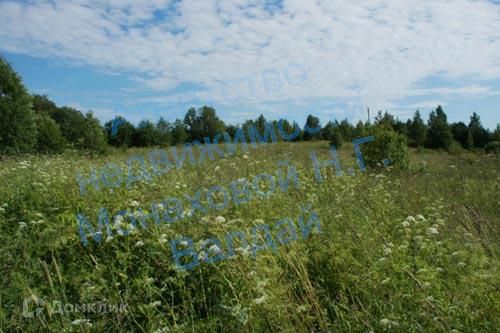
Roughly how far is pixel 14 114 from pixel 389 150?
1964 cm

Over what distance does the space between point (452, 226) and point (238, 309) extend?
3.02m

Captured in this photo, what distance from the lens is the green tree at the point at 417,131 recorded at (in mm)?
27766

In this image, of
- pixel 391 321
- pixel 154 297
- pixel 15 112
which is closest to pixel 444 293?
pixel 391 321

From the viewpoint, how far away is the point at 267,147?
1086 centimetres

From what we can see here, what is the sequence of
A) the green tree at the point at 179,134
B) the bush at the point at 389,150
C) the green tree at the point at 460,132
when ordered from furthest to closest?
the green tree at the point at 460,132
the green tree at the point at 179,134
the bush at the point at 389,150

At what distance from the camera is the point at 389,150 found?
10.3 metres

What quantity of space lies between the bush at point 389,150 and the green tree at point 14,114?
1773 centimetres

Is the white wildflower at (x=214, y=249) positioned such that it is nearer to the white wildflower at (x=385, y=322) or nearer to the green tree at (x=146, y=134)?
the white wildflower at (x=385, y=322)

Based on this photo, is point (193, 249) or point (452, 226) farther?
point (452, 226)

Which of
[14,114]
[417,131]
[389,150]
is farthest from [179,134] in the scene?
[417,131]

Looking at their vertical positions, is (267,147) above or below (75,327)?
above

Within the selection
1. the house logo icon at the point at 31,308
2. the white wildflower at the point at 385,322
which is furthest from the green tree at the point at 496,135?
the house logo icon at the point at 31,308

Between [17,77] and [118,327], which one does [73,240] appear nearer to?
[118,327]

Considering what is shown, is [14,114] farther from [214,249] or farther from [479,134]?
[479,134]
